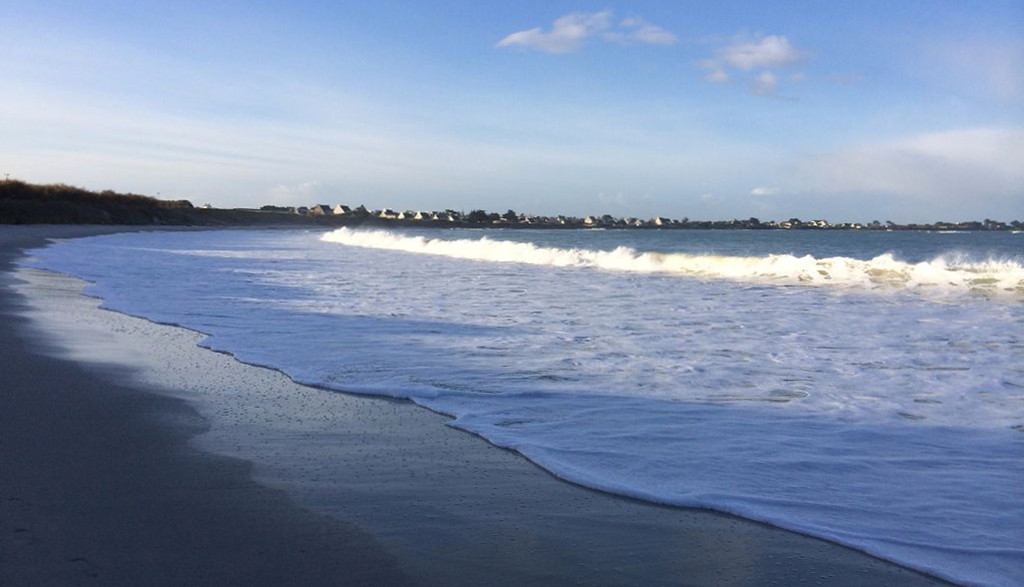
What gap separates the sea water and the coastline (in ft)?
0.80

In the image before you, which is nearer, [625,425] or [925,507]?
[925,507]

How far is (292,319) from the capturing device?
10875mm

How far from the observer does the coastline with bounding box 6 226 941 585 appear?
3.22 metres

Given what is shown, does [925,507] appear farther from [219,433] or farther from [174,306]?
[174,306]

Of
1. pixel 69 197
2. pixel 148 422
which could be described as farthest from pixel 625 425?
pixel 69 197

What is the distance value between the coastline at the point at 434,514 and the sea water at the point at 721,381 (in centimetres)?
25

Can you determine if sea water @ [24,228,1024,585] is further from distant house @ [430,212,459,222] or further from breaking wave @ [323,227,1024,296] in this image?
distant house @ [430,212,459,222]

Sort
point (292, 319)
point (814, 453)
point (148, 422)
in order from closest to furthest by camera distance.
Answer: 1. point (814, 453)
2. point (148, 422)
3. point (292, 319)

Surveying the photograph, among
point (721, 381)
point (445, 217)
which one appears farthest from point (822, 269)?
point (445, 217)

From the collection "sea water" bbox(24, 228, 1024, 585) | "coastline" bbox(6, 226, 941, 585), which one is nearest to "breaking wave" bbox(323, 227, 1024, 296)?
"sea water" bbox(24, 228, 1024, 585)

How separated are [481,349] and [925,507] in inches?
200

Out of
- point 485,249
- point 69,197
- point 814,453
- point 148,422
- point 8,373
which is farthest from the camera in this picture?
point 69,197

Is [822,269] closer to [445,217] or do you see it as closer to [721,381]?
[721,381]

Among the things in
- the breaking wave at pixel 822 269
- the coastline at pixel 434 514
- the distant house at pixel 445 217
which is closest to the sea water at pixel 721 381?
the coastline at pixel 434 514
